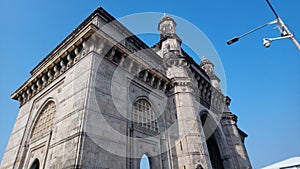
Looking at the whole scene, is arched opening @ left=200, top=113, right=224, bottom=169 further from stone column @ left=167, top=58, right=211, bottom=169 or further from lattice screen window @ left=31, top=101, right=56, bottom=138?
lattice screen window @ left=31, top=101, right=56, bottom=138

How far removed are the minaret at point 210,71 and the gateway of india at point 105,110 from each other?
398 inches

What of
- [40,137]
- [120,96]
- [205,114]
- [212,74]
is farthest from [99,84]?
[212,74]

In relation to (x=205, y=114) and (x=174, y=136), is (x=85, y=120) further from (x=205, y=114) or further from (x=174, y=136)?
(x=205, y=114)

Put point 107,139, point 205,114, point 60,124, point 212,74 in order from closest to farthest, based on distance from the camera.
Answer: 1. point 107,139
2. point 60,124
3. point 205,114
4. point 212,74

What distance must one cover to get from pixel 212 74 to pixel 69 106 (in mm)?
20741

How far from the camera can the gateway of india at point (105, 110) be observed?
7.99m

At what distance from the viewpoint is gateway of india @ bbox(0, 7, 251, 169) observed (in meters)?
7.99

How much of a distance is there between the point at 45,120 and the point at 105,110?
4.76m

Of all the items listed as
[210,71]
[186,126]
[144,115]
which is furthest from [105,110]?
→ [210,71]

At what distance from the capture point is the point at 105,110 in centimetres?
877

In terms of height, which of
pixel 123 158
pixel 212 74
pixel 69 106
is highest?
pixel 212 74

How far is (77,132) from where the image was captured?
7.51 meters

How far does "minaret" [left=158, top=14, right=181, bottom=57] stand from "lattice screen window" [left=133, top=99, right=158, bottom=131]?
23.0 feet

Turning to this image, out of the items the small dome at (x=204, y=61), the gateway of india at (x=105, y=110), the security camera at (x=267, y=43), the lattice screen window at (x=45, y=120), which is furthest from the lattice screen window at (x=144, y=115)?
the small dome at (x=204, y=61)
